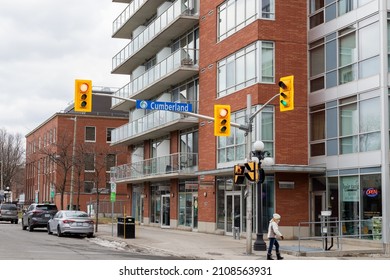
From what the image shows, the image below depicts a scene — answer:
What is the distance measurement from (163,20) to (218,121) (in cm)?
2032

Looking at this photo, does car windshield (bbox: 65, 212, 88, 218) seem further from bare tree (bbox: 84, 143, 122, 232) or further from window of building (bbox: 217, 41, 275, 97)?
bare tree (bbox: 84, 143, 122, 232)

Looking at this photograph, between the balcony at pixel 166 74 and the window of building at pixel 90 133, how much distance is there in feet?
78.5

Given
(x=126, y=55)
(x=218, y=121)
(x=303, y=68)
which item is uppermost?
(x=126, y=55)

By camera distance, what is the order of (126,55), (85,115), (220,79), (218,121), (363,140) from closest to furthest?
(218,121) < (363,140) < (220,79) < (126,55) < (85,115)

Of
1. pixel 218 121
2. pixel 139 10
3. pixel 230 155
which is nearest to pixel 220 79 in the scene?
pixel 230 155

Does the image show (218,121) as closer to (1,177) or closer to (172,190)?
(172,190)

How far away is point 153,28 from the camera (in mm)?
42406

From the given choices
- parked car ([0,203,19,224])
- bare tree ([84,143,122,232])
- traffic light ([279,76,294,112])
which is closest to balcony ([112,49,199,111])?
bare tree ([84,143,122,232])

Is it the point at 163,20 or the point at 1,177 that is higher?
the point at 163,20

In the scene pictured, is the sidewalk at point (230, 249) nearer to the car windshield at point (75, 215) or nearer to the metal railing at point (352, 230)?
the metal railing at point (352, 230)

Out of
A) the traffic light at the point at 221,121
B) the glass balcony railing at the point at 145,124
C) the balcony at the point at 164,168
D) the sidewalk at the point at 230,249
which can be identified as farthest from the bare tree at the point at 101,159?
the traffic light at the point at 221,121

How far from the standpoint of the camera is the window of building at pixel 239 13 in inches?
1138

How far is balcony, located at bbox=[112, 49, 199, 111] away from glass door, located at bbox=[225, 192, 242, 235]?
8779mm

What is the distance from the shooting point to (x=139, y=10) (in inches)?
1832
